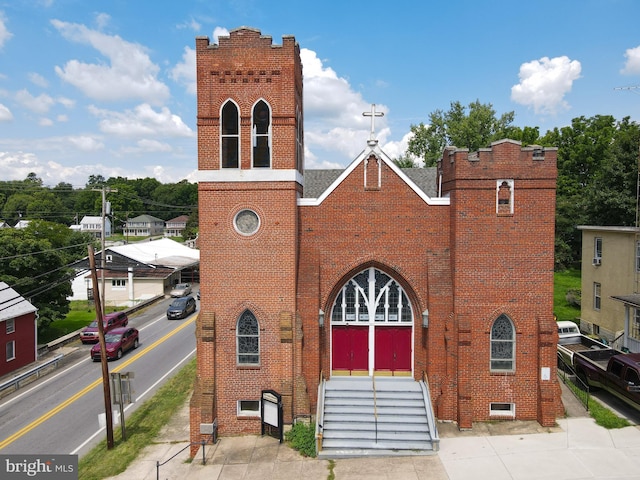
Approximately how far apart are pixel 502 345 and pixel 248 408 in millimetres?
7779

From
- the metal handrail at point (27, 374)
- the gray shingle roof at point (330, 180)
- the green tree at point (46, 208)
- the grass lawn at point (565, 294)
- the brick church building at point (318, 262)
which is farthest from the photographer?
the green tree at point (46, 208)

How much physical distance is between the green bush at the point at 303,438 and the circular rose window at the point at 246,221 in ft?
18.7

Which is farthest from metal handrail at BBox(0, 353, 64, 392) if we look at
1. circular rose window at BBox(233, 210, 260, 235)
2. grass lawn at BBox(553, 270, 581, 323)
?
grass lawn at BBox(553, 270, 581, 323)

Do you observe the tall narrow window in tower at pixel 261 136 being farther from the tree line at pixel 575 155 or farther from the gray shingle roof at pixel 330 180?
the tree line at pixel 575 155

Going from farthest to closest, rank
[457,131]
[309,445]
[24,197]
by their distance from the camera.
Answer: [24,197]
[457,131]
[309,445]

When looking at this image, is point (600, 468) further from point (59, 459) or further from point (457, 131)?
point (457, 131)

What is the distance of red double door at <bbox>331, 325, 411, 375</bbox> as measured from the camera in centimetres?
1433

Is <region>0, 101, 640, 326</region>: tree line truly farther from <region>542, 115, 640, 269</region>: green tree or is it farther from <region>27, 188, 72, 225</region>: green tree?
<region>27, 188, 72, 225</region>: green tree

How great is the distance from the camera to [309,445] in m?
12.0

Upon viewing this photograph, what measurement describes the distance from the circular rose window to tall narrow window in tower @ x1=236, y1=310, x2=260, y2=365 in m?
2.38

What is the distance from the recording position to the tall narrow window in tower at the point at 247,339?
13211 millimetres

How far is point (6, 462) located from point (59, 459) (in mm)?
1262

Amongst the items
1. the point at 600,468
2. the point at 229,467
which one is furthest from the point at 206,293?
the point at 600,468

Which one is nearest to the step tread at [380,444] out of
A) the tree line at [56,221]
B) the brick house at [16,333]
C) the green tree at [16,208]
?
the tree line at [56,221]
